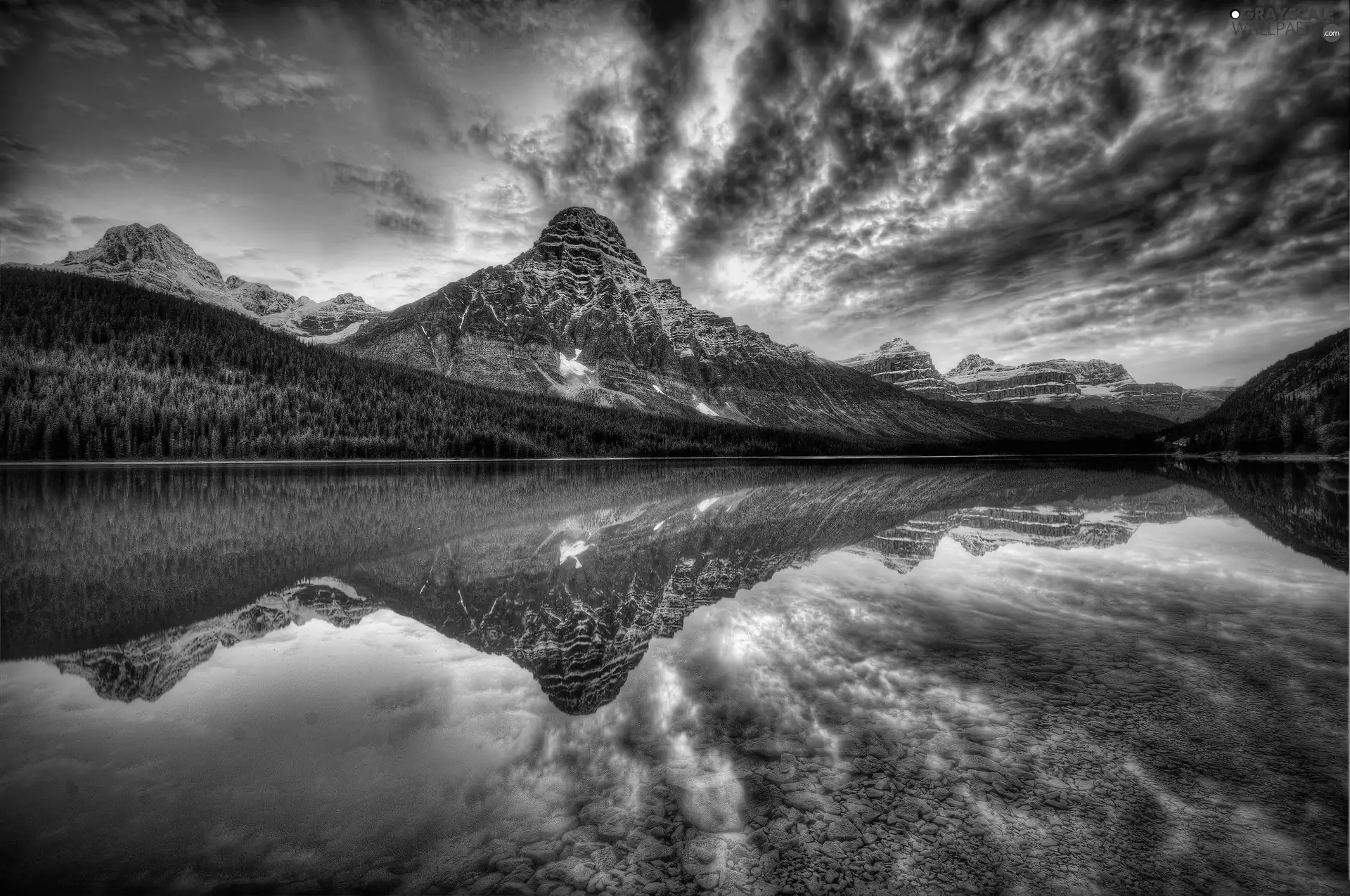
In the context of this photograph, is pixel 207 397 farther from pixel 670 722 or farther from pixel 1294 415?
pixel 1294 415

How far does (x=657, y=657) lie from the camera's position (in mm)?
10156

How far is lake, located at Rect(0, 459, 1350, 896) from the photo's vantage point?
4867mm

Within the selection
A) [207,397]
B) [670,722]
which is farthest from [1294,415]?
[207,397]

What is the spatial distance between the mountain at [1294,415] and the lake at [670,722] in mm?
113637

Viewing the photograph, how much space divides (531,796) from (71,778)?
17.0 feet

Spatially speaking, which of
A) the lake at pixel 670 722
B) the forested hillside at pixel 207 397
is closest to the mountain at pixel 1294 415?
the lake at pixel 670 722

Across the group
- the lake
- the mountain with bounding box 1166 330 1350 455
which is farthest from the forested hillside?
the mountain with bounding box 1166 330 1350 455

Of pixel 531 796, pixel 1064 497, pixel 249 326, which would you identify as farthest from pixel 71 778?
pixel 249 326

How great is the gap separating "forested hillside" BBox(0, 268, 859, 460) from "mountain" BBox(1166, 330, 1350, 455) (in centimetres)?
13472

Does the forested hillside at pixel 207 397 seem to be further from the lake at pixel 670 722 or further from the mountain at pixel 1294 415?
the mountain at pixel 1294 415

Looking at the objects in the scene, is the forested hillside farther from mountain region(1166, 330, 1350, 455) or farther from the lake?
mountain region(1166, 330, 1350, 455)

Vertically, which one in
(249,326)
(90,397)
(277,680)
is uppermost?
(249,326)

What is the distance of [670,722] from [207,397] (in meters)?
137

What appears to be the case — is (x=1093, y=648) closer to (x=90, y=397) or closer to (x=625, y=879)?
(x=625, y=879)
